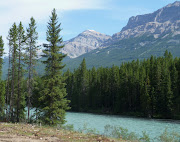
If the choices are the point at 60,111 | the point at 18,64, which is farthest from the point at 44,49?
the point at 60,111

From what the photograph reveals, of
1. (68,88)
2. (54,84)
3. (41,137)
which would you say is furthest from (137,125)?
(68,88)

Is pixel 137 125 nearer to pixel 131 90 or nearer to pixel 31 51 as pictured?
pixel 31 51

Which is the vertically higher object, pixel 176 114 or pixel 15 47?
pixel 15 47

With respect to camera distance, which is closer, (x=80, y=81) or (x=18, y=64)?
(x=18, y=64)

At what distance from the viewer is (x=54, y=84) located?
32438mm

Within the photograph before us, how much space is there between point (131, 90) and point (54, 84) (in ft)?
188

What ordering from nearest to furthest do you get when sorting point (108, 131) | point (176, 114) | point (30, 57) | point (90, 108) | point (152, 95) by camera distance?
point (108, 131) → point (30, 57) → point (176, 114) → point (152, 95) → point (90, 108)

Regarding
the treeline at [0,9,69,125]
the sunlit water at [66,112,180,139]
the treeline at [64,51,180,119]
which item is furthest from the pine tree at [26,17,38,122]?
the treeline at [64,51,180,119]

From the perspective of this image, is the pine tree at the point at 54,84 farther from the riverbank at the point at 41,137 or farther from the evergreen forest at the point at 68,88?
the riverbank at the point at 41,137

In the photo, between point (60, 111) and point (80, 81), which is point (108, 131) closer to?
point (60, 111)

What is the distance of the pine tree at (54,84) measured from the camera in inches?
1225

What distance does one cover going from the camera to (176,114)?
220 ft

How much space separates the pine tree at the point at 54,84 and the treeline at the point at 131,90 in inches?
1779

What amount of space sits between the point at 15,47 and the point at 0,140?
28411 mm
